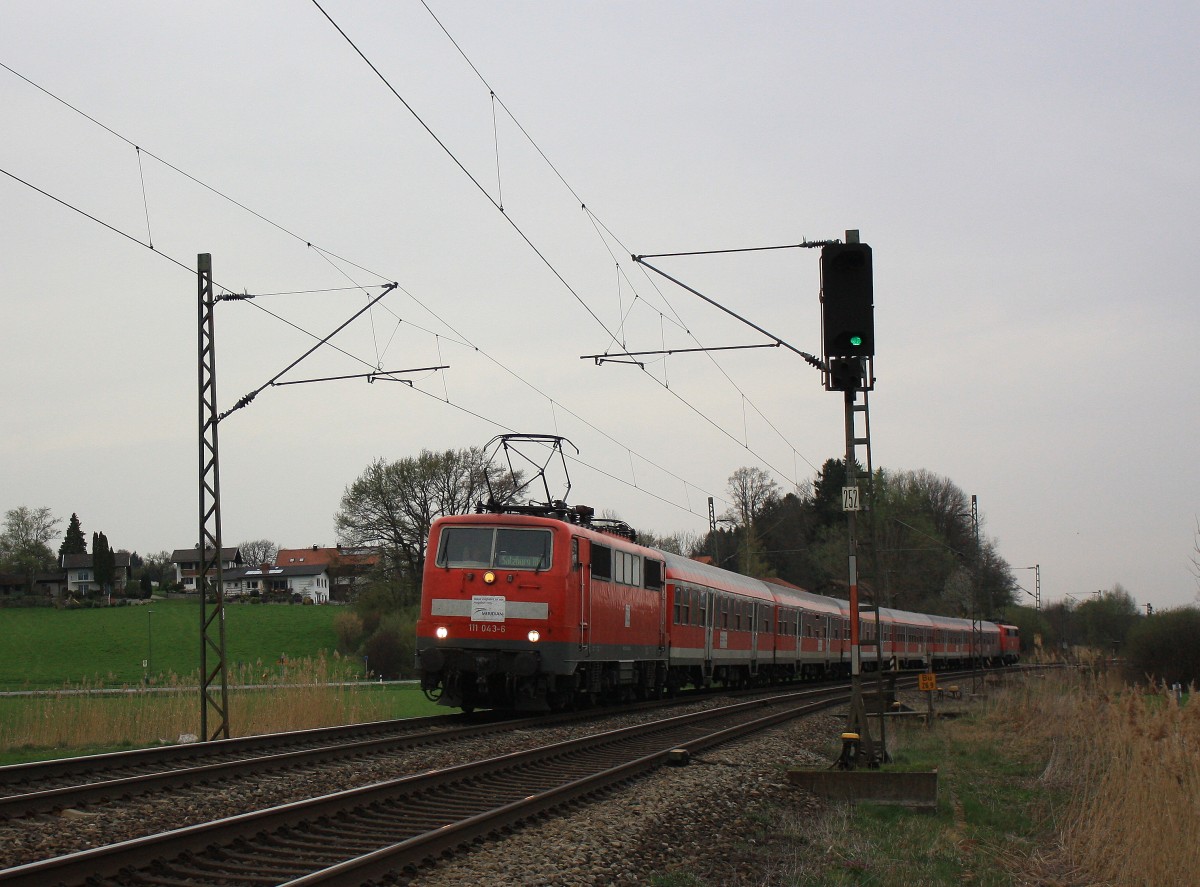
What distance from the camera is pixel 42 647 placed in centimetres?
6781

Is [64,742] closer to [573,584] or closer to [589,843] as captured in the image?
[573,584]

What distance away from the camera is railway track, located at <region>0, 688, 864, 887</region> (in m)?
7.08

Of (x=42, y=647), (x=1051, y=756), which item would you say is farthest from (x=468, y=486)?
(x=1051, y=756)

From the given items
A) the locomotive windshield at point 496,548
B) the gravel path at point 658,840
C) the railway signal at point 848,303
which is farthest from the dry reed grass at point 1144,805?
the locomotive windshield at point 496,548

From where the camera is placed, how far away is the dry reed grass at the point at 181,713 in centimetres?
1706

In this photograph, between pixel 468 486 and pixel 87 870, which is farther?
pixel 468 486

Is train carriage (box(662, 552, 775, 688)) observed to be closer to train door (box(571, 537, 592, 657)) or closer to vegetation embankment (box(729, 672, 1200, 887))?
train door (box(571, 537, 592, 657))

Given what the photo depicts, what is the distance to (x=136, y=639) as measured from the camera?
71.1 meters

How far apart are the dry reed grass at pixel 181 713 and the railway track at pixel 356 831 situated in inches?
264

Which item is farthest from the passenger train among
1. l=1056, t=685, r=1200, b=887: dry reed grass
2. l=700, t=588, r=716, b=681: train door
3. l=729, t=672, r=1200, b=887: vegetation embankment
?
l=1056, t=685, r=1200, b=887: dry reed grass

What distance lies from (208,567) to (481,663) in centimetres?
428

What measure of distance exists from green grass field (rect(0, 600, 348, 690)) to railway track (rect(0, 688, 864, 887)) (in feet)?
136

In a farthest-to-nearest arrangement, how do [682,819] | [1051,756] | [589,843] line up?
[1051,756]
[682,819]
[589,843]

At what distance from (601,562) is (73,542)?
443ft
